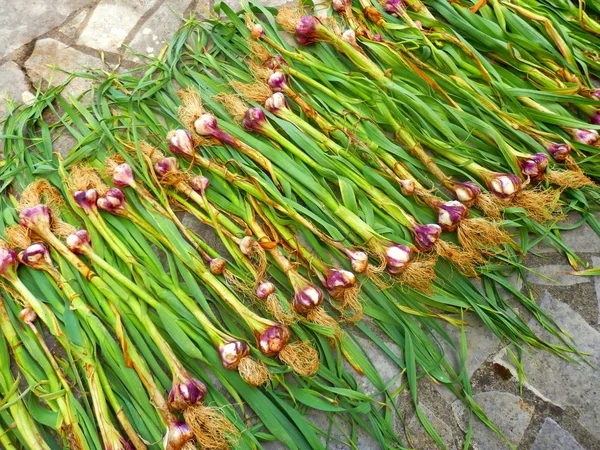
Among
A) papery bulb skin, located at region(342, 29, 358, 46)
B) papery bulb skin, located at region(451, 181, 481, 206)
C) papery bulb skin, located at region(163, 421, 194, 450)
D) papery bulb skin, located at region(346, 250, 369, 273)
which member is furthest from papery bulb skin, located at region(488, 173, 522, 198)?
papery bulb skin, located at region(163, 421, 194, 450)

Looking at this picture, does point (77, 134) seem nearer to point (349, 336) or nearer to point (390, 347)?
point (349, 336)

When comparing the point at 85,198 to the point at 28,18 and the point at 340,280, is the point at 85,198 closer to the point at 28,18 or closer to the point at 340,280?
the point at 340,280

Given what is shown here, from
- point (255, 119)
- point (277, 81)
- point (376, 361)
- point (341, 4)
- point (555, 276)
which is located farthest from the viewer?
point (341, 4)

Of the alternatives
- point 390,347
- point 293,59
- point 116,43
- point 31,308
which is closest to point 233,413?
point 390,347

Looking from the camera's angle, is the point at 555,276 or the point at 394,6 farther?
the point at 394,6

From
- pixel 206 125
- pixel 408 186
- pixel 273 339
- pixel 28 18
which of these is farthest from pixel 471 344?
pixel 28 18
